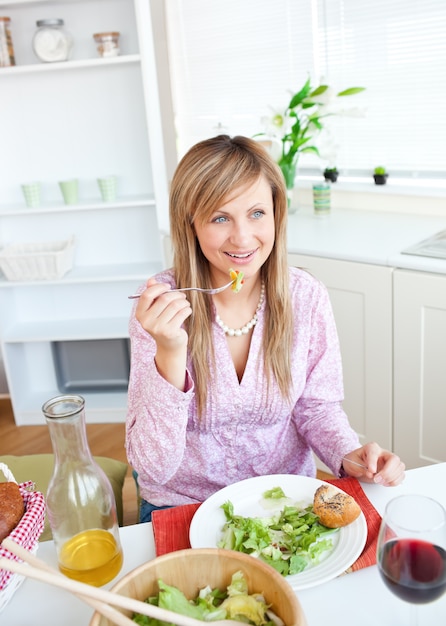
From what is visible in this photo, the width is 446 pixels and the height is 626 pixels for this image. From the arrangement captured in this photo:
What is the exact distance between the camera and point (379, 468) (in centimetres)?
115

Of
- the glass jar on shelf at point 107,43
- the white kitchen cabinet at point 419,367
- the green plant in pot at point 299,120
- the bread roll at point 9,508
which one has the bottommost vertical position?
the white kitchen cabinet at point 419,367

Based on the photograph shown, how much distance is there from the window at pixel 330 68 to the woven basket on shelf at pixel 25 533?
2.10 m

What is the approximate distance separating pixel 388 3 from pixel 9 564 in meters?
2.57

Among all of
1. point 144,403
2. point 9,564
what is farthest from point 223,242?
point 9,564

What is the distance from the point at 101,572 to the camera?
3.10ft

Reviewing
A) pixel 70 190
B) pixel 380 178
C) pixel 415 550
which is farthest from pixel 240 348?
pixel 70 190

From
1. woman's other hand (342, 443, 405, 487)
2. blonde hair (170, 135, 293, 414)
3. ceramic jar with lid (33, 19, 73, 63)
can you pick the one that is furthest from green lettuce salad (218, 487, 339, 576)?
ceramic jar with lid (33, 19, 73, 63)

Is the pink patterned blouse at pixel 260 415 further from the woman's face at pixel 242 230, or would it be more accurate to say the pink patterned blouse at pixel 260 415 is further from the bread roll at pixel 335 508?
the bread roll at pixel 335 508

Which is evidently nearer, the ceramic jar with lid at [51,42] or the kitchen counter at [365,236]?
the kitchen counter at [365,236]

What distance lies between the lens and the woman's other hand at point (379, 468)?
1129mm

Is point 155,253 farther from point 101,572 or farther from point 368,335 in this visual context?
point 101,572

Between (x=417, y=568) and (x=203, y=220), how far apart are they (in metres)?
0.84

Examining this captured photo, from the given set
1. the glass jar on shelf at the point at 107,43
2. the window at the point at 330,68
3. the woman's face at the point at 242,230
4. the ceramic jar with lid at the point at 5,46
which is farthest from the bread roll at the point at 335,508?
the ceramic jar with lid at the point at 5,46

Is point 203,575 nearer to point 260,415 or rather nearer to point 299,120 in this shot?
point 260,415
